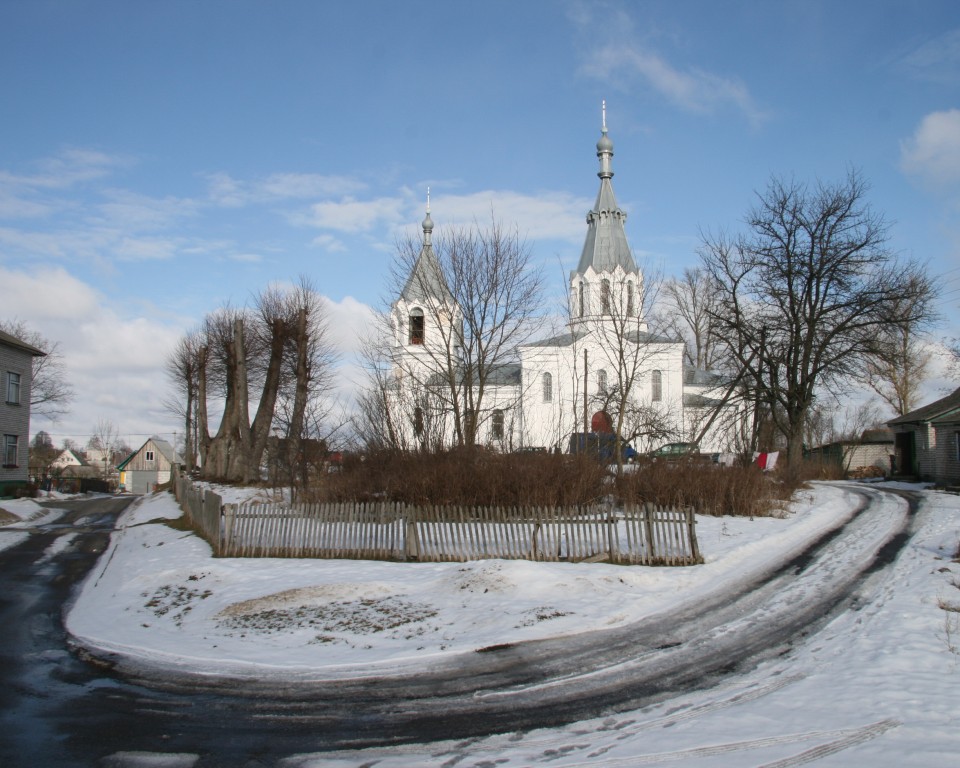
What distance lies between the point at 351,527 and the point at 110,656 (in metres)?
5.92

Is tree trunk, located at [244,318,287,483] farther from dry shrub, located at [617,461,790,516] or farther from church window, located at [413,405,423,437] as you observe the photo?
dry shrub, located at [617,461,790,516]

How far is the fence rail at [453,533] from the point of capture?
44.2 feet

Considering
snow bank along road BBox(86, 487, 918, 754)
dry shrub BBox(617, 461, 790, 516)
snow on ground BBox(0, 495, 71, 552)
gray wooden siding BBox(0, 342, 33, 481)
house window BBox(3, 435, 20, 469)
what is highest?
gray wooden siding BBox(0, 342, 33, 481)

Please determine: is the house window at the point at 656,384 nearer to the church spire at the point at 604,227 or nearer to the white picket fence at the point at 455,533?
the church spire at the point at 604,227

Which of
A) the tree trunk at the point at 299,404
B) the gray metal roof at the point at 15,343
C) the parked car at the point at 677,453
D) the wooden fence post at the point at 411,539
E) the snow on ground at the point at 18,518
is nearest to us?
the wooden fence post at the point at 411,539

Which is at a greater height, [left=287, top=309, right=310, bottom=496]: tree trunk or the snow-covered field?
[left=287, top=309, right=310, bottom=496]: tree trunk

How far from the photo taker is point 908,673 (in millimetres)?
7051

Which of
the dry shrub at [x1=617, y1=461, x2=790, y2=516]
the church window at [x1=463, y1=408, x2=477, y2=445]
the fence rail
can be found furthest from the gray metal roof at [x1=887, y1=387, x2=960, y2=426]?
the fence rail

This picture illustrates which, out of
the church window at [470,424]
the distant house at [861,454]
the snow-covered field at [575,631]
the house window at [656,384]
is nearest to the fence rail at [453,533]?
the snow-covered field at [575,631]

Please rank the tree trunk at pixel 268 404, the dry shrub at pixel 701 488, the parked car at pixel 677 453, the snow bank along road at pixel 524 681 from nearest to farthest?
the snow bank along road at pixel 524 681 < the dry shrub at pixel 701 488 < the parked car at pixel 677 453 < the tree trunk at pixel 268 404

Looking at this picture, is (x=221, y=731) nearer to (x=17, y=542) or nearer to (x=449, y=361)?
(x=17, y=542)

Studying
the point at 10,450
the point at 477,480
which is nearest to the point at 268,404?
the point at 10,450

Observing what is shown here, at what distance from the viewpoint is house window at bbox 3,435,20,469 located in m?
36.2

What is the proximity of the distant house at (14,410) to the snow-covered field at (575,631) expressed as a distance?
2306cm
